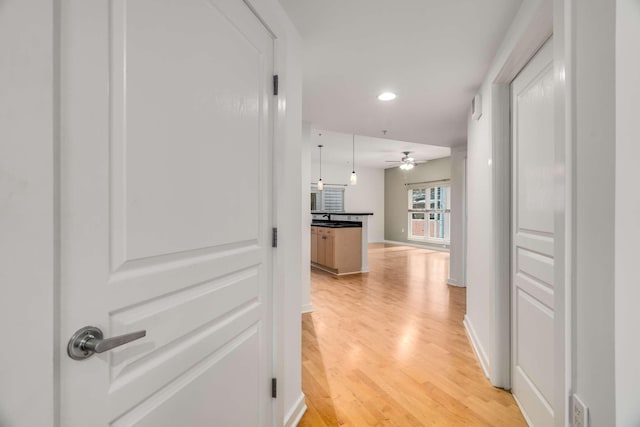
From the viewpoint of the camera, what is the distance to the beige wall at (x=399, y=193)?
893 centimetres

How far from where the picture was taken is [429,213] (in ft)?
29.7

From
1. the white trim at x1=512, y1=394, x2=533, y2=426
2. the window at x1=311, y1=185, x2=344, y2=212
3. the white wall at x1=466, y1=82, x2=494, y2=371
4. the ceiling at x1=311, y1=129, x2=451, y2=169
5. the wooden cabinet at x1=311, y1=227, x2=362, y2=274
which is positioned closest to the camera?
the white trim at x1=512, y1=394, x2=533, y2=426

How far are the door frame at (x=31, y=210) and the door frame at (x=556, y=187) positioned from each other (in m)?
1.38

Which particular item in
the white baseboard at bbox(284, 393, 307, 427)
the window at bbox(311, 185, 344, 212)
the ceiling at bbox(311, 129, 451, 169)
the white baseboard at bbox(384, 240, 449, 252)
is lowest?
the white baseboard at bbox(284, 393, 307, 427)

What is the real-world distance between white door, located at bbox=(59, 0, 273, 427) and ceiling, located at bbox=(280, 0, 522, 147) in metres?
→ 0.64

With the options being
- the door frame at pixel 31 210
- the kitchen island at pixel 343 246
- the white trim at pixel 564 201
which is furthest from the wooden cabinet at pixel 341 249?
the door frame at pixel 31 210

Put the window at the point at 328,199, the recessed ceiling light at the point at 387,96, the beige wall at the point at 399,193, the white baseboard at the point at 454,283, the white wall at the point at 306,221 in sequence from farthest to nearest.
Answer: the window at the point at 328,199
the beige wall at the point at 399,193
the white baseboard at the point at 454,283
the white wall at the point at 306,221
the recessed ceiling light at the point at 387,96

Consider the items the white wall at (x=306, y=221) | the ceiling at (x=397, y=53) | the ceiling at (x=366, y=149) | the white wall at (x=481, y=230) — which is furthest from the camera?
the ceiling at (x=366, y=149)

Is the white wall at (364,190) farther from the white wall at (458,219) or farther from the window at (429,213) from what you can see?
the white wall at (458,219)

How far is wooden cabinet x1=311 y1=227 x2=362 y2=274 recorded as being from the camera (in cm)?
542

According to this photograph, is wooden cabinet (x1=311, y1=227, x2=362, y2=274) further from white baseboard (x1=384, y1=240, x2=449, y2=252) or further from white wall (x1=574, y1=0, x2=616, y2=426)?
white wall (x1=574, y1=0, x2=616, y2=426)

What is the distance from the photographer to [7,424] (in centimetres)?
51

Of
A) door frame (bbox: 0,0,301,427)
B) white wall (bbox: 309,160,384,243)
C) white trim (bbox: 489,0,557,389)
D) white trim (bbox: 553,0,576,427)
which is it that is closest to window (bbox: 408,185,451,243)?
white wall (bbox: 309,160,384,243)

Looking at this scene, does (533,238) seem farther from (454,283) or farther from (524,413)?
(454,283)
